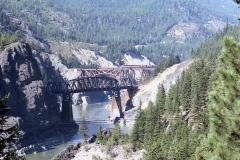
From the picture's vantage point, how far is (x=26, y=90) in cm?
8450

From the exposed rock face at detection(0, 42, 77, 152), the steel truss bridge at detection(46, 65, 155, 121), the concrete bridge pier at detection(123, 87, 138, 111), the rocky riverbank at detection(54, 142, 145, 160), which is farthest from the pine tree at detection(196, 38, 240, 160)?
the concrete bridge pier at detection(123, 87, 138, 111)

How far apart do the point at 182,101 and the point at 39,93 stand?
35728 millimetres

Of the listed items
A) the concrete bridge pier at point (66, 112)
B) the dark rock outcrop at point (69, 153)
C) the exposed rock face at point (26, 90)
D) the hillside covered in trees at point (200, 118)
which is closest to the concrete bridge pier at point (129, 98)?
the concrete bridge pier at point (66, 112)

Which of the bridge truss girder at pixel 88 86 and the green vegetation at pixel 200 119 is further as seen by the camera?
the bridge truss girder at pixel 88 86

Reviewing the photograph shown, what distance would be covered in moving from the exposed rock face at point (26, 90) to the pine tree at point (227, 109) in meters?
67.9

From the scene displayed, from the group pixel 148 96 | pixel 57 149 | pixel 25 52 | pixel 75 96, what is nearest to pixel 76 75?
pixel 75 96

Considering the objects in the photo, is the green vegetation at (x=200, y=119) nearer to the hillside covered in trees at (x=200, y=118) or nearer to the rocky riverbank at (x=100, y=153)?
the hillside covered in trees at (x=200, y=118)

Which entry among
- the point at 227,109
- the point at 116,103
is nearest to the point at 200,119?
the point at 227,109

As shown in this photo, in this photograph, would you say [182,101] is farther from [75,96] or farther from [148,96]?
[75,96]

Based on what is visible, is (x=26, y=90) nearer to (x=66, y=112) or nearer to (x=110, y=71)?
(x=66, y=112)

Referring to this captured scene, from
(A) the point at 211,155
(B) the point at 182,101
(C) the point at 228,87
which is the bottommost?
(B) the point at 182,101

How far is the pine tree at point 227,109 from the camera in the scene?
39.3ft

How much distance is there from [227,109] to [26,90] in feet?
248

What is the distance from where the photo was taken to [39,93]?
284 feet
